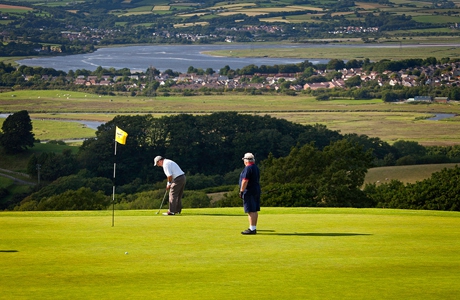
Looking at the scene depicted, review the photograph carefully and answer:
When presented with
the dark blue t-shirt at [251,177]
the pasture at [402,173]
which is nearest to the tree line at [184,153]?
the pasture at [402,173]

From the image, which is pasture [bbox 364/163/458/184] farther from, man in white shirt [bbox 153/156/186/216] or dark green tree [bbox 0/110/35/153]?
man in white shirt [bbox 153/156/186/216]

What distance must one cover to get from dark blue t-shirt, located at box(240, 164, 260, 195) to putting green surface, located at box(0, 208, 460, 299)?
90 cm

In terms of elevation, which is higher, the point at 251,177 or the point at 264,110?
the point at 251,177

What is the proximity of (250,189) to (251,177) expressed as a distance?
0.89 feet

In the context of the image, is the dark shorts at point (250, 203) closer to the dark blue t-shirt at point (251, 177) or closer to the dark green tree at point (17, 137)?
the dark blue t-shirt at point (251, 177)

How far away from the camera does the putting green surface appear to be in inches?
414

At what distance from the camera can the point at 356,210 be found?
22.7 meters

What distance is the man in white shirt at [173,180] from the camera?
18500mm

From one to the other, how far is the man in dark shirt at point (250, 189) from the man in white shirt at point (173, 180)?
292cm

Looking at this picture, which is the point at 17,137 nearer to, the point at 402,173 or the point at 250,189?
the point at 402,173

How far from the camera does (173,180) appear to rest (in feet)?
61.5

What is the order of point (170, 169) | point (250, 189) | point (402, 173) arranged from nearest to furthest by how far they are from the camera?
point (250, 189)
point (170, 169)
point (402, 173)

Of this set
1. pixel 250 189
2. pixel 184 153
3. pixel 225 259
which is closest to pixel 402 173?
pixel 184 153

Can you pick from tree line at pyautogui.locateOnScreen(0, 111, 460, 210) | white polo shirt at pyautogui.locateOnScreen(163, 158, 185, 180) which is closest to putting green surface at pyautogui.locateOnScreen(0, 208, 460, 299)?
white polo shirt at pyautogui.locateOnScreen(163, 158, 185, 180)
